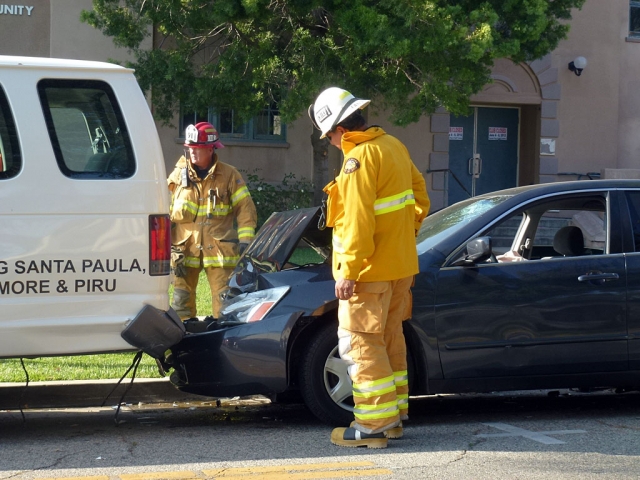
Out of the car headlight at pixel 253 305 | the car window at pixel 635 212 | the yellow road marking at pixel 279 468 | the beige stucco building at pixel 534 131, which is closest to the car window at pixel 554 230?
the car window at pixel 635 212

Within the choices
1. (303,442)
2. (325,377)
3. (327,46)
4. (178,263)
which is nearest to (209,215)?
(178,263)

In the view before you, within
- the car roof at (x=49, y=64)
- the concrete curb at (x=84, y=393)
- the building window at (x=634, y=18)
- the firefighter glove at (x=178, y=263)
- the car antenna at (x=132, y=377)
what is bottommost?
the concrete curb at (x=84, y=393)

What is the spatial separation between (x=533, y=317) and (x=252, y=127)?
434 inches

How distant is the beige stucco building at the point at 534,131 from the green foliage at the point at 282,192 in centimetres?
32

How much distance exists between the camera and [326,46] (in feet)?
40.2

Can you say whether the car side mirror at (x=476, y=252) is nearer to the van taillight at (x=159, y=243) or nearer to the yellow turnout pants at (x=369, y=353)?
the yellow turnout pants at (x=369, y=353)

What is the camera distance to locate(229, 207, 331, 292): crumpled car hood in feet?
18.6

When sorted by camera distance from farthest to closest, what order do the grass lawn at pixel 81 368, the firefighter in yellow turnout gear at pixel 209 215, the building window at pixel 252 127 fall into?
the building window at pixel 252 127, the firefighter in yellow turnout gear at pixel 209 215, the grass lawn at pixel 81 368

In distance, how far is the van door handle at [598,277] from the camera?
18.5 feet

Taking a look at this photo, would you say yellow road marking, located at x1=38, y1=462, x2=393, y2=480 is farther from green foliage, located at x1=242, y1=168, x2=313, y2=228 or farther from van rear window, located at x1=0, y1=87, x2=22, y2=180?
green foliage, located at x1=242, y1=168, x2=313, y2=228

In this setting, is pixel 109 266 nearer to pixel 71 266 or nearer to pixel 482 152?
pixel 71 266

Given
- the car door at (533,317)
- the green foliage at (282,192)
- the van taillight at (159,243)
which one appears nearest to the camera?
the van taillight at (159,243)

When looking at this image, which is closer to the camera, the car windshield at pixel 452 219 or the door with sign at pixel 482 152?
the car windshield at pixel 452 219

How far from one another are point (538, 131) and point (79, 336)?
44.2 feet
